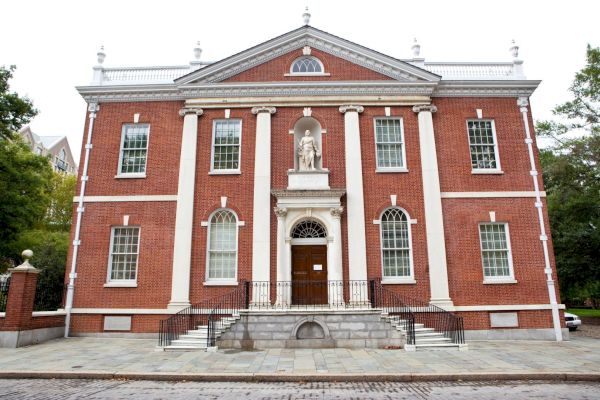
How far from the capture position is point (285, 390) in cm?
763

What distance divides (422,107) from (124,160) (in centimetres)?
1240

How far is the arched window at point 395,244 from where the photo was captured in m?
14.6

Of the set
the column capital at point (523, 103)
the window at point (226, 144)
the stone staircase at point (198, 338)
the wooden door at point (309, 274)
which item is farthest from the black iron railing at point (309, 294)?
the column capital at point (523, 103)

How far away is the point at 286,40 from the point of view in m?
16.5

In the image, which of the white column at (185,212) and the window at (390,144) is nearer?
the white column at (185,212)

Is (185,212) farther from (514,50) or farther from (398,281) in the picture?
(514,50)

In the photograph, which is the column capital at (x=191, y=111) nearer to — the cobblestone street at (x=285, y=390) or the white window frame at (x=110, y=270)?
the white window frame at (x=110, y=270)

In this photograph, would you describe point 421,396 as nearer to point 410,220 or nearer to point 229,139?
point 410,220

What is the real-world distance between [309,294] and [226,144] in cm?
680

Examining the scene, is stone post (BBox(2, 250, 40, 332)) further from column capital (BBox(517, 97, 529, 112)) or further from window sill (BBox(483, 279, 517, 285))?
column capital (BBox(517, 97, 529, 112))

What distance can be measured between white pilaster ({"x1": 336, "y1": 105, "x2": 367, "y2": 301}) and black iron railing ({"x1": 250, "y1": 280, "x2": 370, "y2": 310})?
0.71ft

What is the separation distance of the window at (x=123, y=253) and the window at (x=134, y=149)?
2435 mm

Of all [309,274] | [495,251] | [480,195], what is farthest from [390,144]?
[309,274]

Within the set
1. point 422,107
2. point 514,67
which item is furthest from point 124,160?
point 514,67
